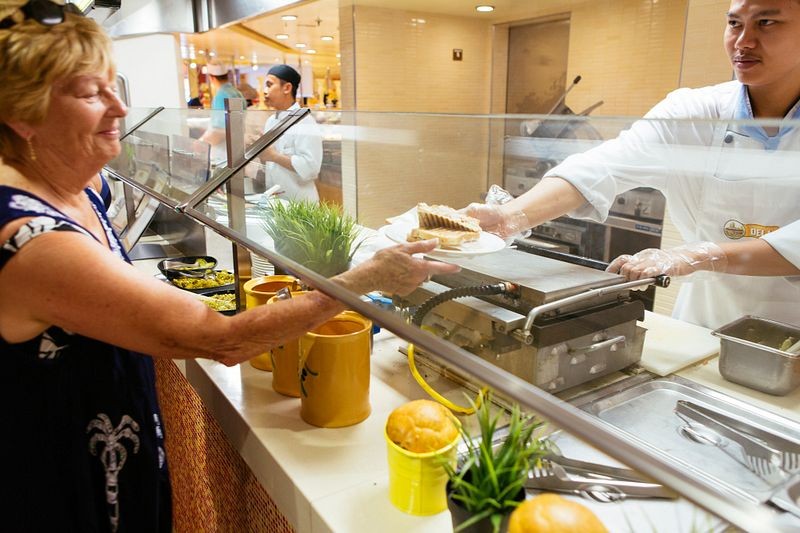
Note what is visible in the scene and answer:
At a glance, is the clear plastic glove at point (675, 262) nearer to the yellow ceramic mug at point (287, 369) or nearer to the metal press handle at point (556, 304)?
the metal press handle at point (556, 304)

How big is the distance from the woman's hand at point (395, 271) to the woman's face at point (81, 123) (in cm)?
54

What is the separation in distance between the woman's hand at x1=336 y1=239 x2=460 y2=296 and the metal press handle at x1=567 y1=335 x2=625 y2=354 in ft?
0.95

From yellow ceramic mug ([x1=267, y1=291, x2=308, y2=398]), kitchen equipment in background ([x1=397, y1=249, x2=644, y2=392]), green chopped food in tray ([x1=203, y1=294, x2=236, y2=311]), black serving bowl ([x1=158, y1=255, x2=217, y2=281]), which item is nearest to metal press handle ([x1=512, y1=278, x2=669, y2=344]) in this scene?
kitchen equipment in background ([x1=397, y1=249, x2=644, y2=392])

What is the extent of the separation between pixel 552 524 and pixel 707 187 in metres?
0.98

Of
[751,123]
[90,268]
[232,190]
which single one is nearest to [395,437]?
[90,268]

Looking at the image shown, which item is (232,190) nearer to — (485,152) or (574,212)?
(485,152)

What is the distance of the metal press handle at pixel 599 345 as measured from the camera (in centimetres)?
111

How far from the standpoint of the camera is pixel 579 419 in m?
0.58

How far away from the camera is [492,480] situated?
0.81m

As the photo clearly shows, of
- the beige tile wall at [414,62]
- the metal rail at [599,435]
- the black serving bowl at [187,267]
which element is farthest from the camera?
the beige tile wall at [414,62]

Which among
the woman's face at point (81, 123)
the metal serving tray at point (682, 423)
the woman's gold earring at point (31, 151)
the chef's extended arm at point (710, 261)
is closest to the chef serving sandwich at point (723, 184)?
the chef's extended arm at point (710, 261)

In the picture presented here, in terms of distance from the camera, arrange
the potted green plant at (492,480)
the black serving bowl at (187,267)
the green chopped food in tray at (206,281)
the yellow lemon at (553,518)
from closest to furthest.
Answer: the yellow lemon at (553,518), the potted green plant at (492,480), the green chopped food in tray at (206,281), the black serving bowl at (187,267)

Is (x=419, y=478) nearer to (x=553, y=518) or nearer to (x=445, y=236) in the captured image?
(x=553, y=518)

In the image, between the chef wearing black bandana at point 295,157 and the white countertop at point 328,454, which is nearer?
the white countertop at point 328,454
